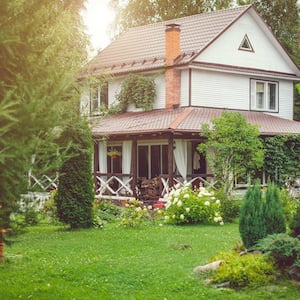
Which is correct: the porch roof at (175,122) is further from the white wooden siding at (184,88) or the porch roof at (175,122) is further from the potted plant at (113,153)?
the potted plant at (113,153)

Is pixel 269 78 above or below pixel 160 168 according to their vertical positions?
above

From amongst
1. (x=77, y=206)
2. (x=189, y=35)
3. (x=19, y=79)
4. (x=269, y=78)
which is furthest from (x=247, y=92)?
(x=19, y=79)

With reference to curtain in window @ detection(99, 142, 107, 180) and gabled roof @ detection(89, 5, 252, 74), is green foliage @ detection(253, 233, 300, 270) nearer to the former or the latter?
gabled roof @ detection(89, 5, 252, 74)

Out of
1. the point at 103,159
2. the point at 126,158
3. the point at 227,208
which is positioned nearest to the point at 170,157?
the point at 126,158

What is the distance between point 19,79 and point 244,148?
15322 millimetres

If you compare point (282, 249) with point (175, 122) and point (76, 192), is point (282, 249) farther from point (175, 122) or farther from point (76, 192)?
point (175, 122)

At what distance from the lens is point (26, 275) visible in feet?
36.1

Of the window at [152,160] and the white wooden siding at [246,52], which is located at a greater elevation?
the white wooden siding at [246,52]

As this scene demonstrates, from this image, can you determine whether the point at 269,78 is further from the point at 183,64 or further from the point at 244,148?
the point at 244,148

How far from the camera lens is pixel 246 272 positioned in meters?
9.90

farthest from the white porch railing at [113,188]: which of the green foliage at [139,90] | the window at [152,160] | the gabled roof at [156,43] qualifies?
the gabled roof at [156,43]

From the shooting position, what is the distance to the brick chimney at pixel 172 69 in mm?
28172

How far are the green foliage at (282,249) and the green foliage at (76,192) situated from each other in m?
7.95

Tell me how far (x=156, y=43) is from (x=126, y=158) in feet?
20.1
